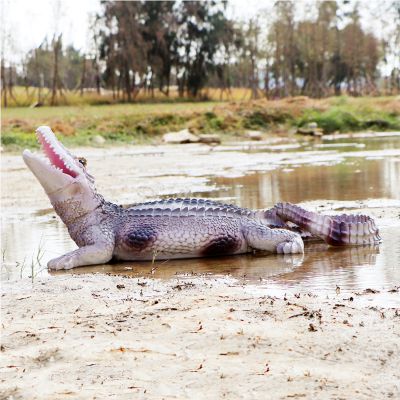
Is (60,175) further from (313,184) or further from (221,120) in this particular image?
(221,120)

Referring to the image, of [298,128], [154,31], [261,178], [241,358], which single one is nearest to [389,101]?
[298,128]

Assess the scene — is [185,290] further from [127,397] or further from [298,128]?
[298,128]

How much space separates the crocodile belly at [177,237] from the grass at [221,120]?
67.3ft

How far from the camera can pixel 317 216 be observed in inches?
259

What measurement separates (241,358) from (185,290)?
1.61m

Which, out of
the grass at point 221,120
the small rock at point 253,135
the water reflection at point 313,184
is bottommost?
the water reflection at point 313,184

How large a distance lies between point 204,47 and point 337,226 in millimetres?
54675

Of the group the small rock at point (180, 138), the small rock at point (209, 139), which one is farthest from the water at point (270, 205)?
the small rock at point (209, 139)

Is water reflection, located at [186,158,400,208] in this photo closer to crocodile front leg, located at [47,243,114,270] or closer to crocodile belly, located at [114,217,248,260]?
crocodile belly, located at [114,217,248,260]

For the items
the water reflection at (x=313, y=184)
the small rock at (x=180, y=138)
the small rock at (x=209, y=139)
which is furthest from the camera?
the small rock at (x=209, y=139)

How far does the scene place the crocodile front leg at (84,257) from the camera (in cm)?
606

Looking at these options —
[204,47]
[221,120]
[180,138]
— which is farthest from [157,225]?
[204,47]

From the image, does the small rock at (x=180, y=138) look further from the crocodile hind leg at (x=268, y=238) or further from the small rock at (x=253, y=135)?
the crocodile hind leg at (x=268, y=238)

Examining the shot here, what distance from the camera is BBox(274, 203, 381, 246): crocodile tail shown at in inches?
254
